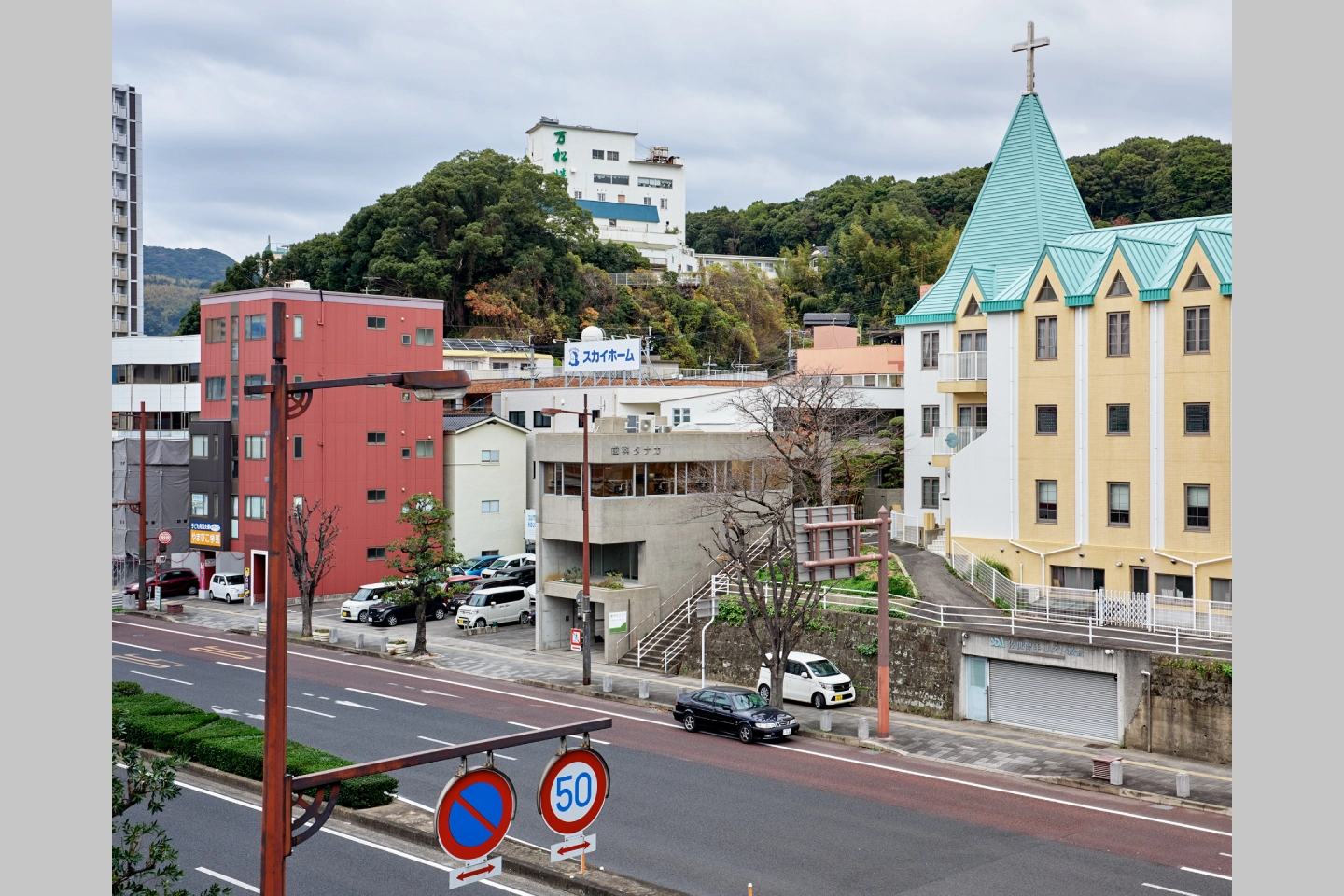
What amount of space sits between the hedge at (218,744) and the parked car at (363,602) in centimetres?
2002

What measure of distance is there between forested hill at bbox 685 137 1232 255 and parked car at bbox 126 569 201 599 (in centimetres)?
6241

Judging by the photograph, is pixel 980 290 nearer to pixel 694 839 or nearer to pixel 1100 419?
pixel 1100 419

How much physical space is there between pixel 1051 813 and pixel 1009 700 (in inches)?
337

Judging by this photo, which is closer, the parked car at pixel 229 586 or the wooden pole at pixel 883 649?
the wooden pole at pixel 883 649

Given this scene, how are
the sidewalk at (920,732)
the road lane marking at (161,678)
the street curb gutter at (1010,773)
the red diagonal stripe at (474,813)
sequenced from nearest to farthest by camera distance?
the red diagonal stripe at (474,813) → the street curb gutter at (1010,773) → the sidewalk at (920,732) → the road lane marking at (161,678)

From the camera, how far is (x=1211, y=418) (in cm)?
3388

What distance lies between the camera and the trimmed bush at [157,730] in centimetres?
2694

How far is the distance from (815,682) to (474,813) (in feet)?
79.2

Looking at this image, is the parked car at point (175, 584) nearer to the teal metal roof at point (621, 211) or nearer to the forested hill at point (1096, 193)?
the forested hill at point (1096, 193)

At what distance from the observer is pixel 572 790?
12352mm

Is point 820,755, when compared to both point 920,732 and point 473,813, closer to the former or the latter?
point 920,732

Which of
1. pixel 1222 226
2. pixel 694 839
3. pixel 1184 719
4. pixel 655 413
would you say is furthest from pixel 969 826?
pixel 655 413

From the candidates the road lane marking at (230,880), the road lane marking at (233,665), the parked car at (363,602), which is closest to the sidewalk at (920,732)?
the parked car at (363,602)

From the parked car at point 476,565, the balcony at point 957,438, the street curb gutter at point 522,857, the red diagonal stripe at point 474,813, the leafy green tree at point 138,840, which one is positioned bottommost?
the street curb gutter at point 522,857
